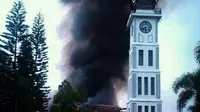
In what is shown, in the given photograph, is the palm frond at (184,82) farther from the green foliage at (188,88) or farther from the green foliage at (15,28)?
A: the green foliage at (15,28)

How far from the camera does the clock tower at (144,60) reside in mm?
56938

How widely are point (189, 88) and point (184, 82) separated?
0.47 m

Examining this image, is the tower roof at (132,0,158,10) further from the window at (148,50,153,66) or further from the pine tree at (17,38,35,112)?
the pine tree at (17,38,35,112)

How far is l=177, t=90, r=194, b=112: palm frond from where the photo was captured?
25.6m

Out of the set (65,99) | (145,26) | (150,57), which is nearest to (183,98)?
(65,99)

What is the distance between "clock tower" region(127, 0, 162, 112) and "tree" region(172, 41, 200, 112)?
3027cm

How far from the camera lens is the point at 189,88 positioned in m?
26.0

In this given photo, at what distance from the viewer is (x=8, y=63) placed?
152 ft

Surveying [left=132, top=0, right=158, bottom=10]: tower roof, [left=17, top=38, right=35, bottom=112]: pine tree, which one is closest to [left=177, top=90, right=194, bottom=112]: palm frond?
[left=17, top=38, right=35, bottom=112]: pine tree

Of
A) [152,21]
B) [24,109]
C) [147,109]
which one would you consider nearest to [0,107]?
[24,109]

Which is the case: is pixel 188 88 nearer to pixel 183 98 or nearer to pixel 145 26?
pixel 183 98

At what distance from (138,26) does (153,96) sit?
28.8 feet

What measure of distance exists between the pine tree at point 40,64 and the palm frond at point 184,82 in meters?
23.2

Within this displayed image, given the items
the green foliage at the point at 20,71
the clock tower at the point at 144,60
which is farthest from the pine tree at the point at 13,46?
the clock tower at the point at 144,60
